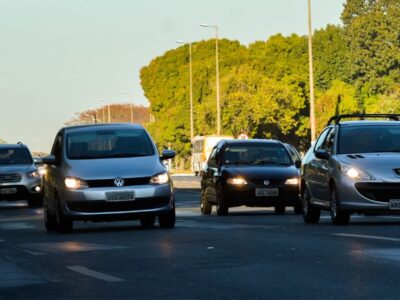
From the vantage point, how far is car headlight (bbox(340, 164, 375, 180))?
21031 millimetres

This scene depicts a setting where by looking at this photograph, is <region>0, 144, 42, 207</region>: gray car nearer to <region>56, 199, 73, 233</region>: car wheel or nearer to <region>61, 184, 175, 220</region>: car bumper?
<region>56, 199, 73, 233</region>: car wheel

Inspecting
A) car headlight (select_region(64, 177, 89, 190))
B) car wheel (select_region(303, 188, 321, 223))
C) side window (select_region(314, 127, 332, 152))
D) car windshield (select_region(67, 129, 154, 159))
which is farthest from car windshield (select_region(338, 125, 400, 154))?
car headlight (select_region(64, 177, 89, 190))

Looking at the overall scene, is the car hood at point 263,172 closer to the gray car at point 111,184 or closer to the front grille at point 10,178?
the gray car at point 111,184

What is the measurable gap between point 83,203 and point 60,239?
1690mm

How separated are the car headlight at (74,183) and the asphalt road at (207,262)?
691mm

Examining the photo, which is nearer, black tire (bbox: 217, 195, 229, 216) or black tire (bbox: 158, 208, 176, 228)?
black tire (bbox: 158, 208, 176, 228)

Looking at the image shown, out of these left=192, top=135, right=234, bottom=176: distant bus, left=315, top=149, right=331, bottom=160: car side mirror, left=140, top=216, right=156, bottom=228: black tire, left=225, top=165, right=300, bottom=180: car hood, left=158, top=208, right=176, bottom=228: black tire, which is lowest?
left=192, top=135, right=234, bottom=176: distant bus

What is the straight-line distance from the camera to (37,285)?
11.8 meters

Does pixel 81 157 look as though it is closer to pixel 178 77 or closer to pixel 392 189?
pixel 392 189

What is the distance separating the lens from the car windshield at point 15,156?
38.9 metres

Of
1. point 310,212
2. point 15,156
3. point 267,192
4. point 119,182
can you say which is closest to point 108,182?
point 119,182

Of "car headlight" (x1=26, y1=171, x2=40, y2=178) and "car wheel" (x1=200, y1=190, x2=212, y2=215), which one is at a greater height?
"car headlight" (x1=26, y1=171, x2=40, y2=178)

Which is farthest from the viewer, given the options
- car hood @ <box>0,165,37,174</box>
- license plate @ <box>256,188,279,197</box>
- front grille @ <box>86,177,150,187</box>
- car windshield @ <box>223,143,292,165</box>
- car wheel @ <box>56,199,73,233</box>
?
car hood @ <box>0,165,37,174</box>

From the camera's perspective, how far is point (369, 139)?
72.9 feet
